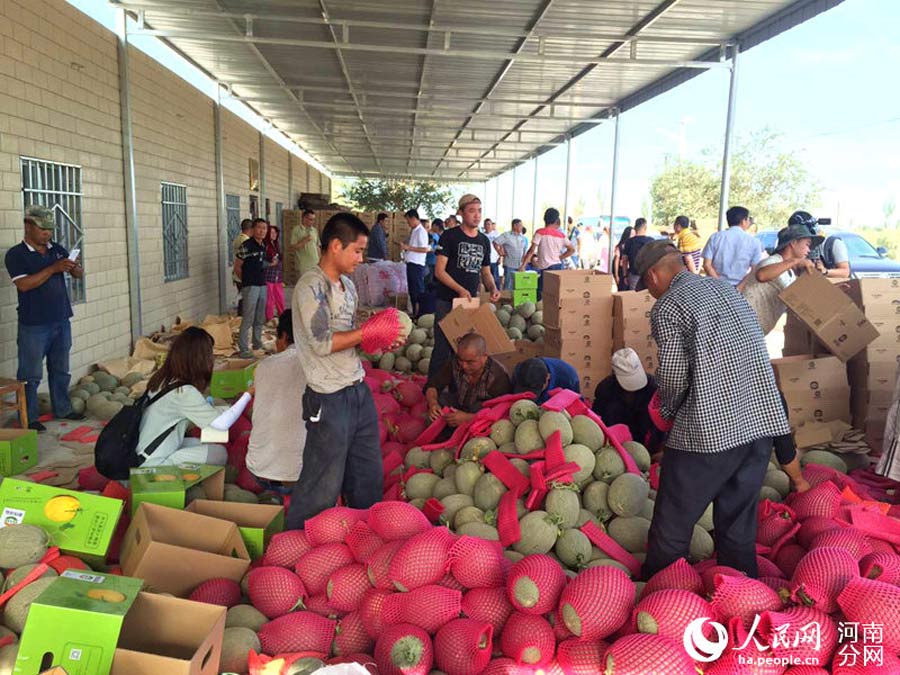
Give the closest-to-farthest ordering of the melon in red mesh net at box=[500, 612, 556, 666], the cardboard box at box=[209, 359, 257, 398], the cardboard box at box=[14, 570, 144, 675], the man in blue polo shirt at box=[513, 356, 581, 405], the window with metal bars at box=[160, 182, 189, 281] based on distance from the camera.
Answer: the cardboard box at box=[14, 570, 144, 675]
the melon in red mesh net at box=[500, 612, 556, 666]
the man in blue polo shirt at box=[513, 356, 581, 405]
the cardboard box at box=[209, 359, 257, 398]
the window with metal bars at box=[160, 182, 189, 281]

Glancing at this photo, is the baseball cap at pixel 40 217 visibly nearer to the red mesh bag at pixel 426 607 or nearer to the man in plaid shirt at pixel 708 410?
the red mesh bag at pixel 426 607

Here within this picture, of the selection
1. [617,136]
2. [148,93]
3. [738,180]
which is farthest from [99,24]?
[738,180]

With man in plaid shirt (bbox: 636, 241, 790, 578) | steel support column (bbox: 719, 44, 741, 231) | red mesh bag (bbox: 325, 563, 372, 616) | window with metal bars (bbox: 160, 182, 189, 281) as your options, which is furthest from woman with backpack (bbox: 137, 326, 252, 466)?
steel support column (bbox: 719, 44, 741, 231)

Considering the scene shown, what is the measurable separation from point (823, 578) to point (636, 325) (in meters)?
4.19

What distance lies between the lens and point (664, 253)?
3160mm

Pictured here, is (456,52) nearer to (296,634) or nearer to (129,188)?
(129,188)

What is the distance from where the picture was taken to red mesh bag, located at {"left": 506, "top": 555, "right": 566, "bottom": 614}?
2607mm

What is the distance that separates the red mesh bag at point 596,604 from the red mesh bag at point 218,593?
1380 mm

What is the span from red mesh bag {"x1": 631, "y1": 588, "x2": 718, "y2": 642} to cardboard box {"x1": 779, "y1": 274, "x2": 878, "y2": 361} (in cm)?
333

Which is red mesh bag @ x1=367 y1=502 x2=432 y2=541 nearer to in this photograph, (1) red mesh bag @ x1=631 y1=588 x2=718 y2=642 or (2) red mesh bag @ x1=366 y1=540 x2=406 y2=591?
(2) red mesh bag @ x1=366 y1=540 x2=406 y2=591

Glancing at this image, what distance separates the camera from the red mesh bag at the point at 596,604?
249 centimetres

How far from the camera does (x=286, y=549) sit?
3145mm

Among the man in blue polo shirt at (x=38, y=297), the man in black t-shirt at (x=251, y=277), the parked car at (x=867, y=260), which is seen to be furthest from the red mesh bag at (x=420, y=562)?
the parked car at (x=867, y=260)

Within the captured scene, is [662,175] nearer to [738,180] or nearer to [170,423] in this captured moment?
[738,180]
